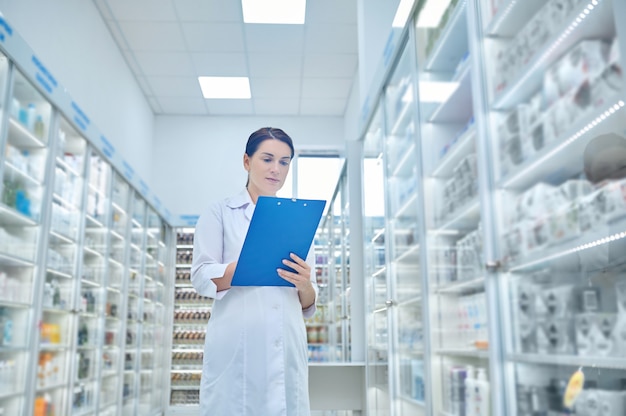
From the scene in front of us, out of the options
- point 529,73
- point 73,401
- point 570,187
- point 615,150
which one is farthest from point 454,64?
point 73,401

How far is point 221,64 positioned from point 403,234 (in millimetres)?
5541

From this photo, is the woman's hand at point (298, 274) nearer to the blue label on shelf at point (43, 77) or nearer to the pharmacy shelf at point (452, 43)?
the pharmacy shelf at point (452, 43)

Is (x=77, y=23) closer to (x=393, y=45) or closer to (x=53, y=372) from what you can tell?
(x=53, y=372)

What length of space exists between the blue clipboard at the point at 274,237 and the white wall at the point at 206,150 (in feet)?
26.9

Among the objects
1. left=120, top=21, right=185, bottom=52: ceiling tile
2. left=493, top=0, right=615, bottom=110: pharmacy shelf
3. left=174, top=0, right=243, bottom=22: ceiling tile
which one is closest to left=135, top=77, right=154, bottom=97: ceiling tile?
left=120, top=21, right=185, bottom=52: ceiling tile

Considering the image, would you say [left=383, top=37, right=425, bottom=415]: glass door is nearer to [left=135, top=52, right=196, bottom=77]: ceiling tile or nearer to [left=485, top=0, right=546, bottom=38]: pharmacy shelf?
[left=485, top=0, right=546, bottom=38]: pharmacy shelf

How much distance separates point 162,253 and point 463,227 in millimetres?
7419

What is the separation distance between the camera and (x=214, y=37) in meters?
7.71

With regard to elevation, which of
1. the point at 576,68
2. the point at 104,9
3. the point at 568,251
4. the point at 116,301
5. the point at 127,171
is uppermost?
the point at 104,9

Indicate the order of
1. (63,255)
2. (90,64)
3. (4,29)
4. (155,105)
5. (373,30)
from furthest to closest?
(155,105)
(90,64)
(373,30)
(63,255)
(4,29)

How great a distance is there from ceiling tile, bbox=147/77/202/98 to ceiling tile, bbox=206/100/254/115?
0.38 m

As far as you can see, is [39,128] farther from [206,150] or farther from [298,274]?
[206,150]

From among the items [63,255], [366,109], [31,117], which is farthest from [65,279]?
[366,109]

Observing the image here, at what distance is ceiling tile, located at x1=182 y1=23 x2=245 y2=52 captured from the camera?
746 cm
